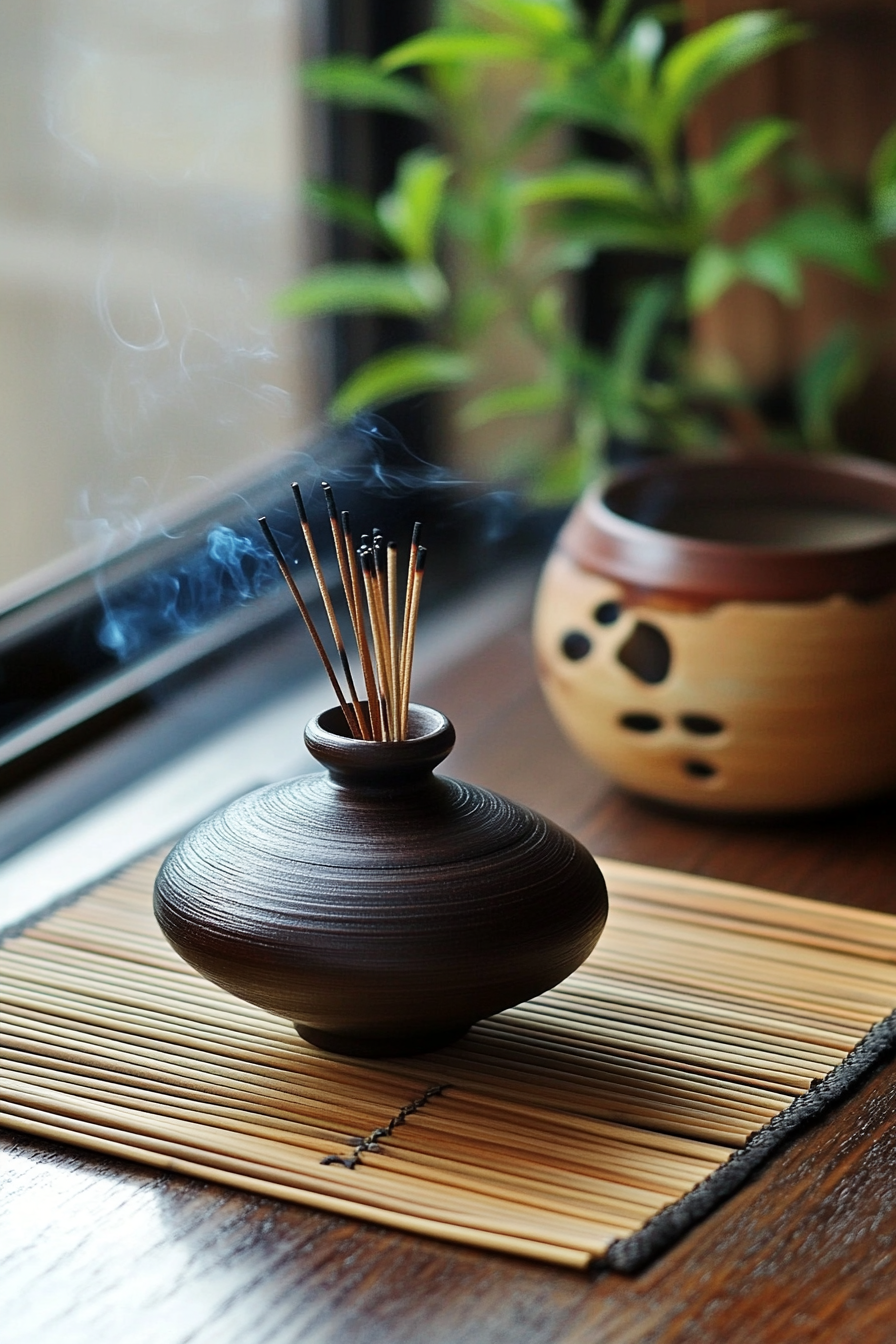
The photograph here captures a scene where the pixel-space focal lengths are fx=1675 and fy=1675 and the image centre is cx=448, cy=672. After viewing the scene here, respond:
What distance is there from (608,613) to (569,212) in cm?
61

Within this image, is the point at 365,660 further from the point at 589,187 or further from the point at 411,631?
the point at 589,187

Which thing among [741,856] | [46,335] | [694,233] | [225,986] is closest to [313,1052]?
[225,986]

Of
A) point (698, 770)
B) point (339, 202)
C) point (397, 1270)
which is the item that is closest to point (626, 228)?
point (339, 202)

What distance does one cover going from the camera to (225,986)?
813 mm

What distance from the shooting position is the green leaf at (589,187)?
1556 mm

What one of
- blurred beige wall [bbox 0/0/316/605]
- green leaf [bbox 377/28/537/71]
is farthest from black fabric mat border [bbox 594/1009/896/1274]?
green leaf [bbox 377/28/537/71]

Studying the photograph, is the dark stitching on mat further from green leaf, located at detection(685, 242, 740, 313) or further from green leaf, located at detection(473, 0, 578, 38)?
green leaf, located at detection(473, 0, 578, 38)

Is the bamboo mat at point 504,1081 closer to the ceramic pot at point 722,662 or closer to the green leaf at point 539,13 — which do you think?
the ceramic pot at point 722,662

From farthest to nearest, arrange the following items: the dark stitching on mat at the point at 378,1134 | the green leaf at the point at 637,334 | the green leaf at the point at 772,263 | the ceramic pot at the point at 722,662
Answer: the green leaf at the point at 637,334, the green leaf at the point at 772,263, the ceramic pot at the point at 722,662, the dark stitching on mat at the point at 378,1134

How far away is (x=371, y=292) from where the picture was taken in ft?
5.31

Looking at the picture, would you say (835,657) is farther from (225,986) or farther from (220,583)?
(220,583)

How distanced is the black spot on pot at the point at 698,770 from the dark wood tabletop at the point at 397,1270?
35 centimetres

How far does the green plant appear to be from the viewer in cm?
154

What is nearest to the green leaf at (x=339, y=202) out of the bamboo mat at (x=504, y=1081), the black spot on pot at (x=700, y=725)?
the black spot on pot at (x=700, y=725)
